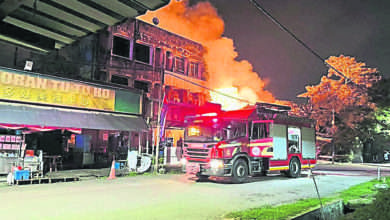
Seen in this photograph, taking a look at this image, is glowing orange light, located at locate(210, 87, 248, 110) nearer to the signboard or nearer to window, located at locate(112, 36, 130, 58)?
window, located at locate(112, 36, 130, 58)

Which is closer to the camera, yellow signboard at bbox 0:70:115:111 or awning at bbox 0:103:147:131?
awning at bbox 0:103:147:131

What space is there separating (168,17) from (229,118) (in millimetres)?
20716

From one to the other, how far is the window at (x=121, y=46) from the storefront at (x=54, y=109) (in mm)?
7440

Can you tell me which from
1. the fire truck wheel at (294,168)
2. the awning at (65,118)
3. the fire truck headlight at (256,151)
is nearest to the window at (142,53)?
the awning at (65,118)

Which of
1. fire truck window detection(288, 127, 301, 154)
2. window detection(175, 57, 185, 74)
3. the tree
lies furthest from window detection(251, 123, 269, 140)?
the tree

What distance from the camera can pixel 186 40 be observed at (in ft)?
93.1

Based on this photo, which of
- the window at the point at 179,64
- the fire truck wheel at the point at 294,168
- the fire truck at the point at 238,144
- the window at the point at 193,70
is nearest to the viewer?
the fire truck at the point at 238,144

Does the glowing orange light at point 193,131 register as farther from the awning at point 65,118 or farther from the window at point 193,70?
the window at point 193,70

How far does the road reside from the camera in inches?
294

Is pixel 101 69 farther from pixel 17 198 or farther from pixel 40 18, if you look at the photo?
pixel 40 18

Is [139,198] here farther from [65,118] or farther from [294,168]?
[294,168]

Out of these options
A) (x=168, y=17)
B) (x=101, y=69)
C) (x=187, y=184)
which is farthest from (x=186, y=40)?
(x=187, y=184)

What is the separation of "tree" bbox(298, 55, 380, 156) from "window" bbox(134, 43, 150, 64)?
63.7 feet

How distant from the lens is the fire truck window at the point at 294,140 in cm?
1579
